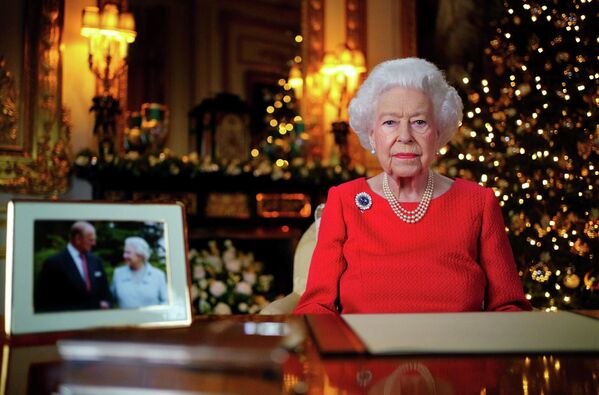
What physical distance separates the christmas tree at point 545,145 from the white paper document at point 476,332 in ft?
11.3

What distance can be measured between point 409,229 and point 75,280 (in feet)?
3.30

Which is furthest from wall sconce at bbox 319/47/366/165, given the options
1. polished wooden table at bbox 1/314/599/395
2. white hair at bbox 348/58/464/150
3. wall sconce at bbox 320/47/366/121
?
polished wooden table at bbox 1/314/599/395

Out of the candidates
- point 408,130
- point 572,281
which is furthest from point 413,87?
point 572,281

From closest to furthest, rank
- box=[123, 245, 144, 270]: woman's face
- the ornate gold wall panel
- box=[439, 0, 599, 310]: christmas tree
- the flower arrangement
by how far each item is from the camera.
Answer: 1. box=[123, 245, 144, 270]: woman's face
2. the flower arrangement
3. box=[439, 0, 599, 310]: christmas tree
4. the ornate gold wall panel

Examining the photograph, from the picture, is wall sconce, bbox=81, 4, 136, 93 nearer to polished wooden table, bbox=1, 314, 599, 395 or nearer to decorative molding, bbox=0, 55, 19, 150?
decorative molding, bbox=0, 55, 19, 150

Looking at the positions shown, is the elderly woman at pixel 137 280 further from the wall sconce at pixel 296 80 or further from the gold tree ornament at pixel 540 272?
the wall sconce at pixel 296 80

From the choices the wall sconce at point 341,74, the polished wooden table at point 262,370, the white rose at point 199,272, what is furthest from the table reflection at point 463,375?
the wall sconce at point 341,74

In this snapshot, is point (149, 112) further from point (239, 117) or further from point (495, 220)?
point (495, 220)

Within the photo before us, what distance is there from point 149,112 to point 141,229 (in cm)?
421

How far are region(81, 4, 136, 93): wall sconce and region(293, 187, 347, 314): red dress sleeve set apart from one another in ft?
11.8

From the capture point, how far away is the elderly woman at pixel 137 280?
3.37 feet

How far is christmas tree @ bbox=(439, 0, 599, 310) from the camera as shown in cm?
441

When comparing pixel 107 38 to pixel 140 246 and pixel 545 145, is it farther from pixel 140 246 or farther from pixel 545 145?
pixel 140 246

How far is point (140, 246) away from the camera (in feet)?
3.49
